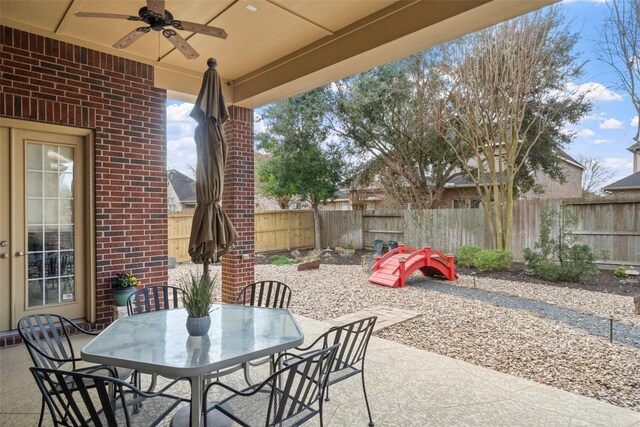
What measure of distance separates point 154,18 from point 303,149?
935cm

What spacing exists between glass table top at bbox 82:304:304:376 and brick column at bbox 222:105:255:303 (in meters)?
2.69

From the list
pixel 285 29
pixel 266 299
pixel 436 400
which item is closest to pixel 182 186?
pixel 266 299

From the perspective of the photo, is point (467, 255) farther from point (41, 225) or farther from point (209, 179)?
point (41, 225)

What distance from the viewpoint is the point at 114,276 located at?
14.2ft

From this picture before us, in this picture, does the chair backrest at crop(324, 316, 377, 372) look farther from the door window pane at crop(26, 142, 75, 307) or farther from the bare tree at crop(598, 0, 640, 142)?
the bare tree at crop(598, 0, 640, 142)

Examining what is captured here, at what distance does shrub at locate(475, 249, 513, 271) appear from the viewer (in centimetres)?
857

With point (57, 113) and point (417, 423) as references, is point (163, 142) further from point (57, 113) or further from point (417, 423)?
point (417, 423)

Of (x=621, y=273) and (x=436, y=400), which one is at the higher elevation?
(x=621, y=273)

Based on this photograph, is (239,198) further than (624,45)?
No

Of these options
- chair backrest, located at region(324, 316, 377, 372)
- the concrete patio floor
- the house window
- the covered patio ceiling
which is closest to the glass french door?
the concrete patio floor

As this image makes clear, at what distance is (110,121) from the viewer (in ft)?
14.2

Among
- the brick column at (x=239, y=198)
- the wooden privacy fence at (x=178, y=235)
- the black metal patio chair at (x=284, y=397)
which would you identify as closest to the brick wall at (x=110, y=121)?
the brick column at (x=239, y=198)

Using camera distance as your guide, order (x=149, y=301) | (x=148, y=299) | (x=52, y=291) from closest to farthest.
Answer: (x=148, y=299), (x=149, y=301), (x=52, y=291)

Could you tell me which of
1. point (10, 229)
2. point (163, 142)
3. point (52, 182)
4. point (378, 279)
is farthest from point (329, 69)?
point (378, 279)
